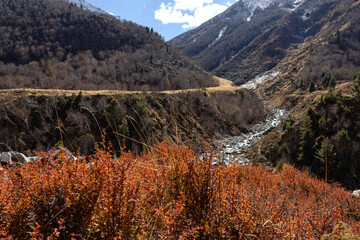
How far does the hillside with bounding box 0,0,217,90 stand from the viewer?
42.3 meters

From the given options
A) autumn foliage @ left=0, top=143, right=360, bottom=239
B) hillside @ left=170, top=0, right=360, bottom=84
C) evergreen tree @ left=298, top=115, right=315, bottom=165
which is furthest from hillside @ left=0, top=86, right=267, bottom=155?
hillside @ left=170, top=0, right=360, bottom=84

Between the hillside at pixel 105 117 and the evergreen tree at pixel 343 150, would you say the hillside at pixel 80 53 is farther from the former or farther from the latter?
the evergreen tree at pixel 343 150

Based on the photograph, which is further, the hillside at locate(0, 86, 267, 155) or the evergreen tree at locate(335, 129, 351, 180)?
the evergreen tree at locate(335, 129, 351, 180)

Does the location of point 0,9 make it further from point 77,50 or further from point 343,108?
point 343,108

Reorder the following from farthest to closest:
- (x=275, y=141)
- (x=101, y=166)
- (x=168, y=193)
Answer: (x=275, y=141), (x=168, y=193), (x=101, y=166)

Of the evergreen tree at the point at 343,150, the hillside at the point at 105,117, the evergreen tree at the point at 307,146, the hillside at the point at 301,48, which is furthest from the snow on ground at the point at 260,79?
the evergreen tree at the point at 343,150

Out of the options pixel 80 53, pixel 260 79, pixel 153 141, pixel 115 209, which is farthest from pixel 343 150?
pixel 260 79

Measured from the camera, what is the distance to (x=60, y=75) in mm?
42219

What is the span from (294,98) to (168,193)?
74007 mm

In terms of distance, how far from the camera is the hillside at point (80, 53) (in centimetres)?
4228

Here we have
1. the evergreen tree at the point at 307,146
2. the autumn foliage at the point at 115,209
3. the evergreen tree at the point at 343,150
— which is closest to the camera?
the autumn foliage at the point at 115,209

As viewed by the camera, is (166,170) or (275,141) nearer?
(166,170)

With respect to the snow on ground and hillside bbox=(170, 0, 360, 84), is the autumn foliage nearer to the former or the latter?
hillside bbox=(170, 0, 360, 84)

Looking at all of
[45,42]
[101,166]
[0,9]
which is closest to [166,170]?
[101,166]
